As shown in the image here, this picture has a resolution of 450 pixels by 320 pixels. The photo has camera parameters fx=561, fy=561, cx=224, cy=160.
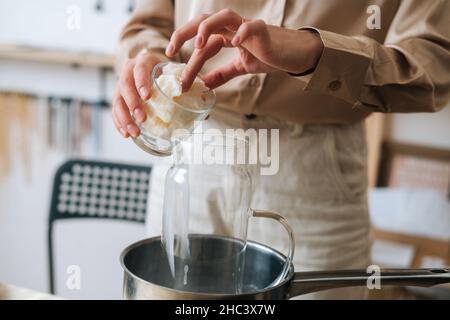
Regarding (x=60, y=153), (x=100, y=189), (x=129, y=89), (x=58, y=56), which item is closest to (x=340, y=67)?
(x=129, y=89)

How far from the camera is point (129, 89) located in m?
0.58

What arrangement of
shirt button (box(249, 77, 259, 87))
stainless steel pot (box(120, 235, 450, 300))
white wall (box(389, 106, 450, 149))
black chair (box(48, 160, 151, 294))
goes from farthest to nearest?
1. white wall (box(389, 106, 450, 149))
2. black chair (box(48, 160, 151, 294))
3. shirt button (box(249, 77, 259, 87))
4. stainless steel pot (box(120, 235, 450, 300))

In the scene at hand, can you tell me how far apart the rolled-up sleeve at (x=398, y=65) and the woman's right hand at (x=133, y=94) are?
0.18 metres

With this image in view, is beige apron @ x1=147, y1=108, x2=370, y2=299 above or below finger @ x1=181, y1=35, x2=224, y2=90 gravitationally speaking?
below

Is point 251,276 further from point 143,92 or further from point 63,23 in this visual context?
point 63,23

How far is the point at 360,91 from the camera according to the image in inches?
26.8

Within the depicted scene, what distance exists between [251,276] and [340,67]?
0.81ft

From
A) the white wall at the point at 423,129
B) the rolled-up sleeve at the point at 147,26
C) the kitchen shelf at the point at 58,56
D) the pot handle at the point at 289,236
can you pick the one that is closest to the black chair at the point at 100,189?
the rolled-up sleeve at the point at 147,26

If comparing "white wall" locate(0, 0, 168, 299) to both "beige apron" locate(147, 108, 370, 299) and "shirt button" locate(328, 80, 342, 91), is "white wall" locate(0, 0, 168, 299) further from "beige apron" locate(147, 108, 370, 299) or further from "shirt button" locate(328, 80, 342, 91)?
"shirt button" locate(328, 80, 342, 91)

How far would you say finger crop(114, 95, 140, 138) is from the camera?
58 centimetres

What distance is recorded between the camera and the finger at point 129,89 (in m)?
0.57

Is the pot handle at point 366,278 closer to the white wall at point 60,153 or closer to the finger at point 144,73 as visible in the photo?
the finger at point 144,73

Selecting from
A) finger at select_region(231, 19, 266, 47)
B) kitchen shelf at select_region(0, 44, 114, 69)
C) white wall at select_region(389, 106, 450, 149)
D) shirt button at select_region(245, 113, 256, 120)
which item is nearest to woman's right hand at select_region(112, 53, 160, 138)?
finger at select_region(231, 19, 266, 47)

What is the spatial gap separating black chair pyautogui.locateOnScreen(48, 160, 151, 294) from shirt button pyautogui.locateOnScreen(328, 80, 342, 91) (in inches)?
21.2
